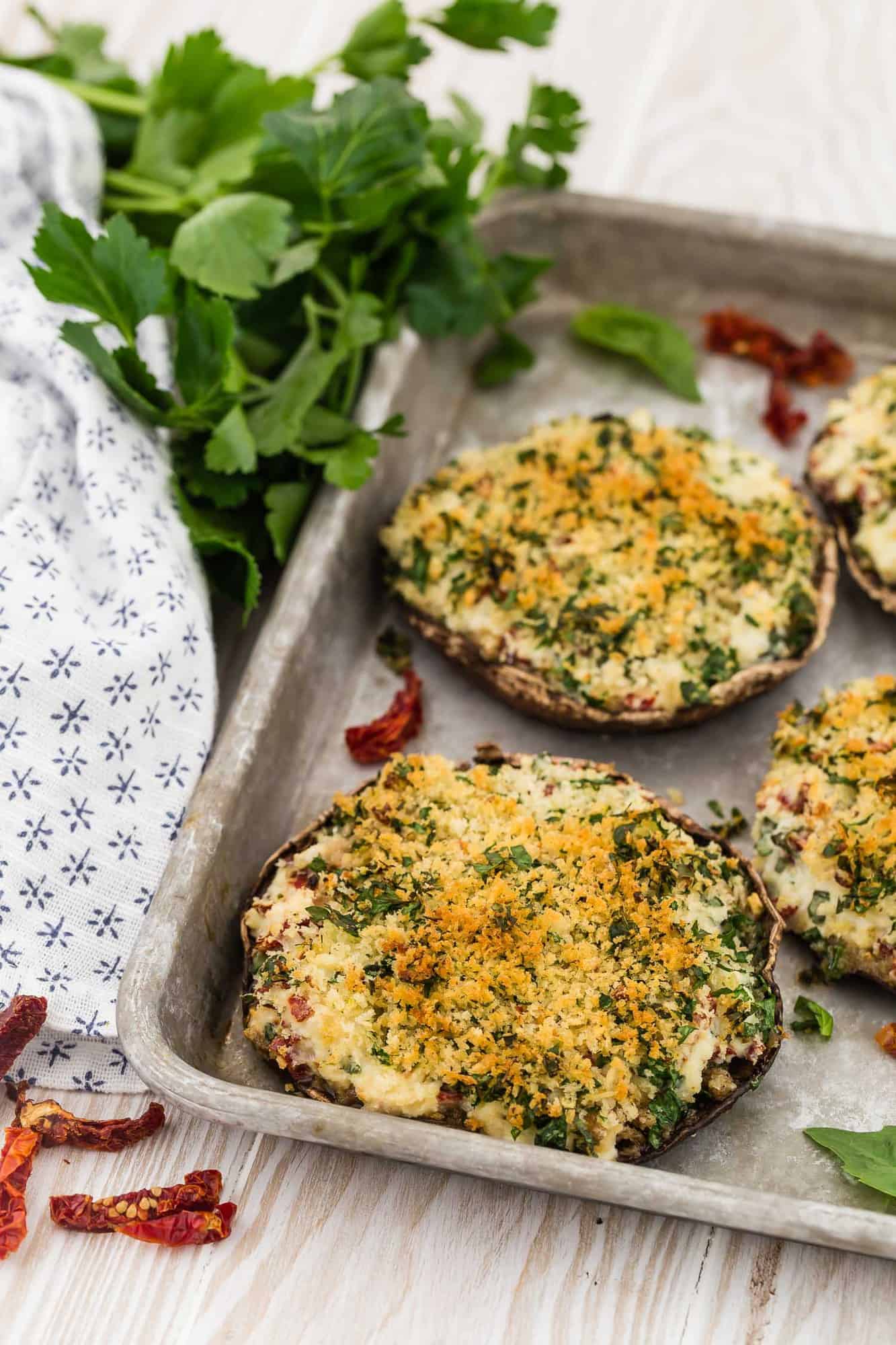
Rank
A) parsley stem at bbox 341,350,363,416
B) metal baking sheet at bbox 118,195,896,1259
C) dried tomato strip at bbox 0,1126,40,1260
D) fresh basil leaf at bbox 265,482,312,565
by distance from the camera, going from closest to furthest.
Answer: metal baking sheet at bbox 118,195,896,1259, dried tomato strip at bbox 0,1126,40,1260, fresh basil leaf at bbox 265,482,312,565, parsley stem at bbox 341,350,363,416

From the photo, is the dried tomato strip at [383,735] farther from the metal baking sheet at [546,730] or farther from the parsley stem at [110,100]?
the parsley stem at [110,100]

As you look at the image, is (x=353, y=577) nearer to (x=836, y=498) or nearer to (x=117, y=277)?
(x=117, y=277)

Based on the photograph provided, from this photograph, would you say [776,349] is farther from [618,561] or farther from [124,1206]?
[124,1206]

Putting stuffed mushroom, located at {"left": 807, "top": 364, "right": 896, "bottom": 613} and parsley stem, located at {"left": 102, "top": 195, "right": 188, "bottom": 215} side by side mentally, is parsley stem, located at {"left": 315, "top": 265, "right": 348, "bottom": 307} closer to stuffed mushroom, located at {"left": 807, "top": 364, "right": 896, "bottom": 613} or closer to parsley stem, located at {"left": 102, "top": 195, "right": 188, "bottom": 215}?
parsley stem, located at {"left": 102, "top": 195, "right": 188, "bottom": 215}

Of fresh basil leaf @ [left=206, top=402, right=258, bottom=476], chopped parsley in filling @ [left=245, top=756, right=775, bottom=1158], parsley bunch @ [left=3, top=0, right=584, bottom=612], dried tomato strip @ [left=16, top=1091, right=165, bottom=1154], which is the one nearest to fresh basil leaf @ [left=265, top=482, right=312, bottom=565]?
parsley bunch @ [left=3, top=0, right=584, bottom=612]

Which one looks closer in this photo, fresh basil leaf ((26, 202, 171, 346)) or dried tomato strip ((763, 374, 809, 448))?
fresh basil leaf ((26, 202, 171, 346))

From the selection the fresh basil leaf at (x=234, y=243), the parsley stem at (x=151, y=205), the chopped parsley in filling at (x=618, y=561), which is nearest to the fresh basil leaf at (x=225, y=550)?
the chopped parsley in filling at (x=618, y=561)

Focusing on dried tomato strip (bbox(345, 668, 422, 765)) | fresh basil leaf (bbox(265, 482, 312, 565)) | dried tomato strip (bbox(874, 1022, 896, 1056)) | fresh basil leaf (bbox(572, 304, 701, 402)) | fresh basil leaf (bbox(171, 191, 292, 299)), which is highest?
fresh basil leaf (bbox(171, 191, 292, 299))
